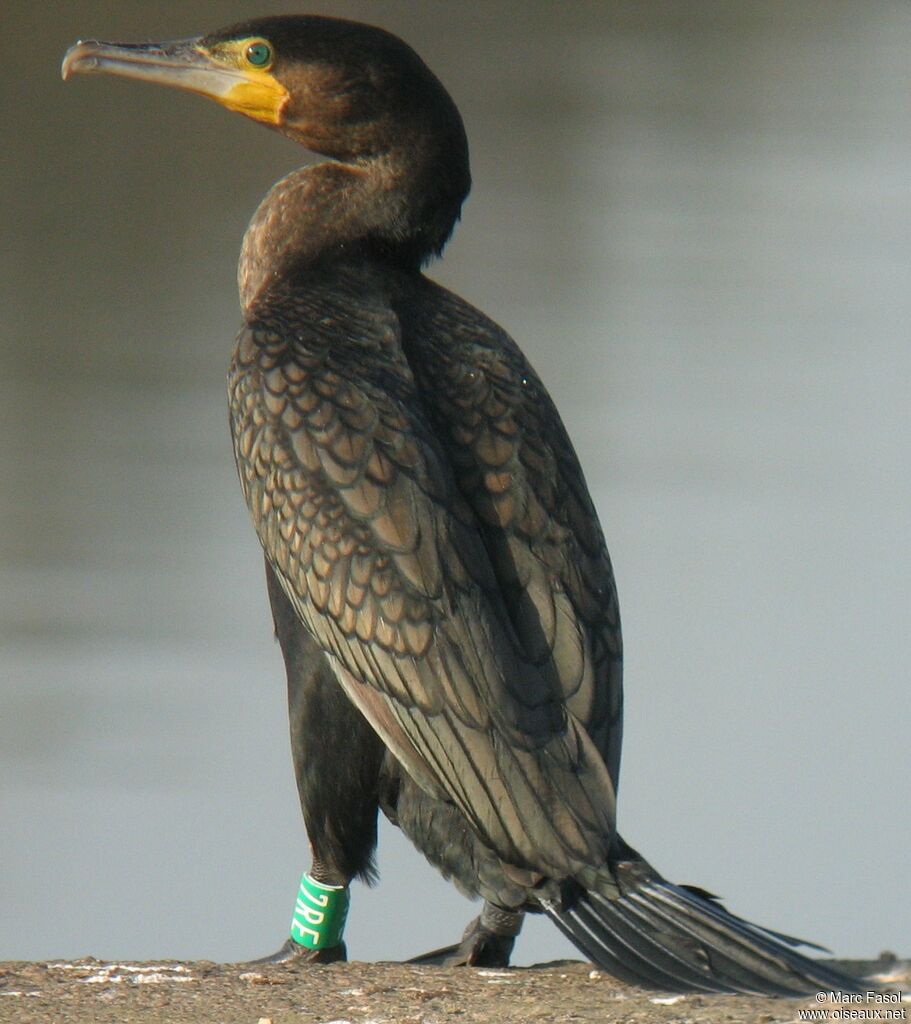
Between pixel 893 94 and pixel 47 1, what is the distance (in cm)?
796

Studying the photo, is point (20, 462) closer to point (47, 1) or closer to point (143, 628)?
point (143, 628)

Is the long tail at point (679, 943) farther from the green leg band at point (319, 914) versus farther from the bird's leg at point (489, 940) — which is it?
the green leg band at point (319, 914)

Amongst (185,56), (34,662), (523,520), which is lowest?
(34,662)

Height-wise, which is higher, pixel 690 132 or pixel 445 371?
pixel 690 132

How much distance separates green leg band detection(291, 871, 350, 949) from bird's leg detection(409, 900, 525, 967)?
19 centimetres

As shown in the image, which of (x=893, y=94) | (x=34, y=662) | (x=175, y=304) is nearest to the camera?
(x=34, y=662)

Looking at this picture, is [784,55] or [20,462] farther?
[784,55]

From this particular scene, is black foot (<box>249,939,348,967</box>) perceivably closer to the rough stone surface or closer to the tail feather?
the rough stone surface

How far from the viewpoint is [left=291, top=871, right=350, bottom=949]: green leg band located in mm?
4211

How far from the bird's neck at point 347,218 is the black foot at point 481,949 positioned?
4.29ft

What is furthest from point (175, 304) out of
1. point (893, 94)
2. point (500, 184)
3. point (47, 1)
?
point (893, 94)

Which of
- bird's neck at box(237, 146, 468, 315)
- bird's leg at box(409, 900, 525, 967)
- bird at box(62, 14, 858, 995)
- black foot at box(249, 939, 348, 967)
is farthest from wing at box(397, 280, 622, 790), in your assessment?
black foot at box(249, 939, 348, 967)

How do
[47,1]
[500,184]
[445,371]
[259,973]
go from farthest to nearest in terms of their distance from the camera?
[47,1] → [500,184] → [445,371] → [259,973]

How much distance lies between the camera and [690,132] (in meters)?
19.9
